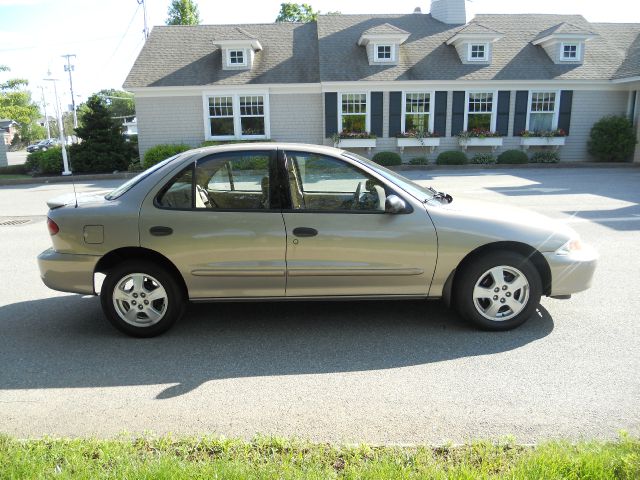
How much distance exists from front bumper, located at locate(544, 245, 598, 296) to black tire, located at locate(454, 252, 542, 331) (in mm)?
161

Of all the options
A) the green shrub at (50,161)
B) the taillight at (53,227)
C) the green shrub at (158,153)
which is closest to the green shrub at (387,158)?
the green shrub at (158,153)

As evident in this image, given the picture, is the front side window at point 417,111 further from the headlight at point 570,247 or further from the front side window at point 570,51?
the headlight at point 570,247

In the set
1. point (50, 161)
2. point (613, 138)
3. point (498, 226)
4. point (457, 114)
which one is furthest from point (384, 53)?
point (498, 226)

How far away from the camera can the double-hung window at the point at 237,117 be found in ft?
74.3

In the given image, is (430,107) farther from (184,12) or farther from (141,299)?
(184,12)

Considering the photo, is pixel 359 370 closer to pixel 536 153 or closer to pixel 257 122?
pixel 257 122

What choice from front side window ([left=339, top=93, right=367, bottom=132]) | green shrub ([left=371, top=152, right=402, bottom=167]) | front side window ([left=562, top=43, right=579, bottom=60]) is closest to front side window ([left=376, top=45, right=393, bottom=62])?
front side window ([left=339, top=93, right=367, bottom=132])

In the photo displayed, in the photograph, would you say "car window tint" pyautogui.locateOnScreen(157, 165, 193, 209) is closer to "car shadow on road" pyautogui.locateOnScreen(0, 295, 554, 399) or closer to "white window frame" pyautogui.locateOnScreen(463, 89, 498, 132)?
"car shadow on road" pyautogui.locateOnScreen(0, 295, 554, 399)

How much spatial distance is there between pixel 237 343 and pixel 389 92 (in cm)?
1950

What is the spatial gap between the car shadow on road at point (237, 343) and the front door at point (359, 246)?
458 millimetres

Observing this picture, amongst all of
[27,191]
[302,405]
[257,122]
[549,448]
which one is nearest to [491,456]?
[549,448]

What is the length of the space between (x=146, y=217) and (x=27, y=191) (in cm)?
1594

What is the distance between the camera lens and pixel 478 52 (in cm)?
2336

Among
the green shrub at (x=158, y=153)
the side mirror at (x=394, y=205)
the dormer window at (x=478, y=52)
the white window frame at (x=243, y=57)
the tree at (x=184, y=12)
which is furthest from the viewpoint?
the tree at (x=184, y=12)
